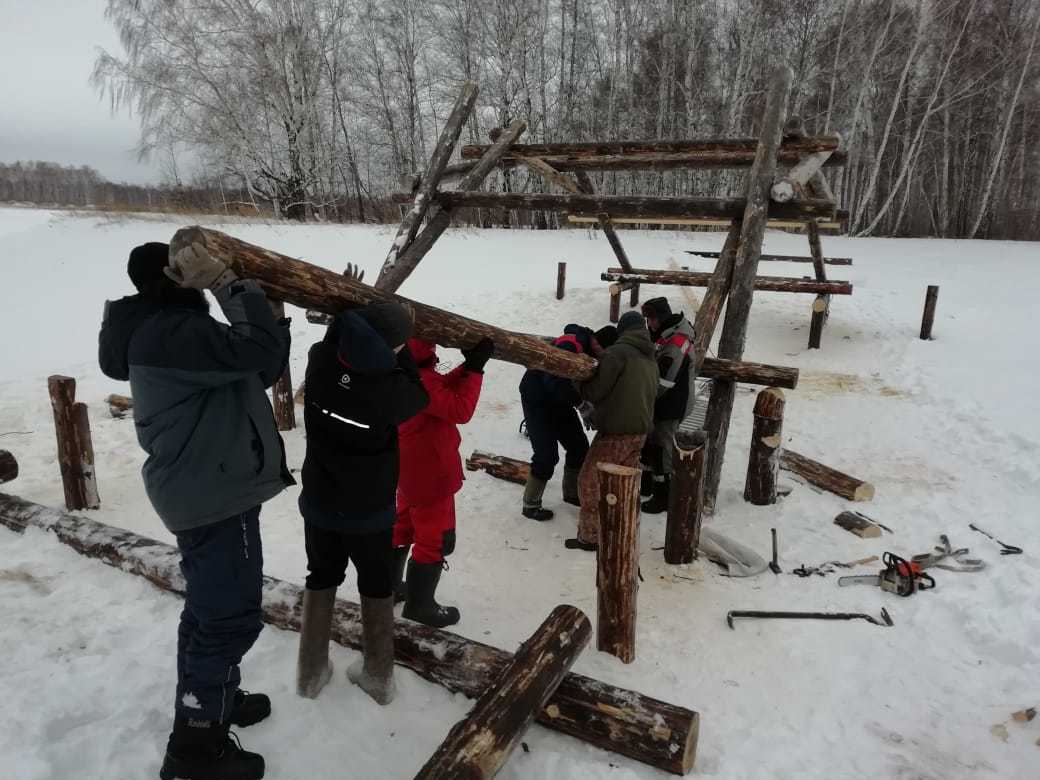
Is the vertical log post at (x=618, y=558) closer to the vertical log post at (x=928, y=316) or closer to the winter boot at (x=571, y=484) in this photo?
the winter boot at (x=571, y=484)

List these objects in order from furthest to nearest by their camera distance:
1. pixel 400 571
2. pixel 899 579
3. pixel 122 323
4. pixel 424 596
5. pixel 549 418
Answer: pixel 549 418
pixel 899 579
pixel 400 571
pixel 424 596
pixel 122 323

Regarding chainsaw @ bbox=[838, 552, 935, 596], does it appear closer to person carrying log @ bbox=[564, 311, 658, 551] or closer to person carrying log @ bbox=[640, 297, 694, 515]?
person carrying log @ bbox=[640, 297, 694, 515]

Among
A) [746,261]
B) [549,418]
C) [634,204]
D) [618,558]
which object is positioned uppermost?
[634,204]

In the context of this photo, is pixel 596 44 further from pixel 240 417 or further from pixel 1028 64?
pixel 240 417

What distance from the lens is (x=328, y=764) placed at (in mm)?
2375

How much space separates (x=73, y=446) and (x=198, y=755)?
11.4 ft

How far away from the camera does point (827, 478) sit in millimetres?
5441

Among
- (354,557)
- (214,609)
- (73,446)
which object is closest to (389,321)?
(354,557)

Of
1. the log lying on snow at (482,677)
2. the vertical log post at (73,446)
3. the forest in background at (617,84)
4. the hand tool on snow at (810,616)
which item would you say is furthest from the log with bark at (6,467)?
the forest in background at (617,84)

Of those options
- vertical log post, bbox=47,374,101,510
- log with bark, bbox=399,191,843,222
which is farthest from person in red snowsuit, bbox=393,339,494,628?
vertical log post, bbox=47,374,101,510

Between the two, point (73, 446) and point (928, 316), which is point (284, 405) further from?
point (928, 316)

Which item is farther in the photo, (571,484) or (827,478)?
(827,478)

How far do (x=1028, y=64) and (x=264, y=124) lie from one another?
22.8 metres

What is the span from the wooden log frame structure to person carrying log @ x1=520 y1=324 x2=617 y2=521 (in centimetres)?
202
